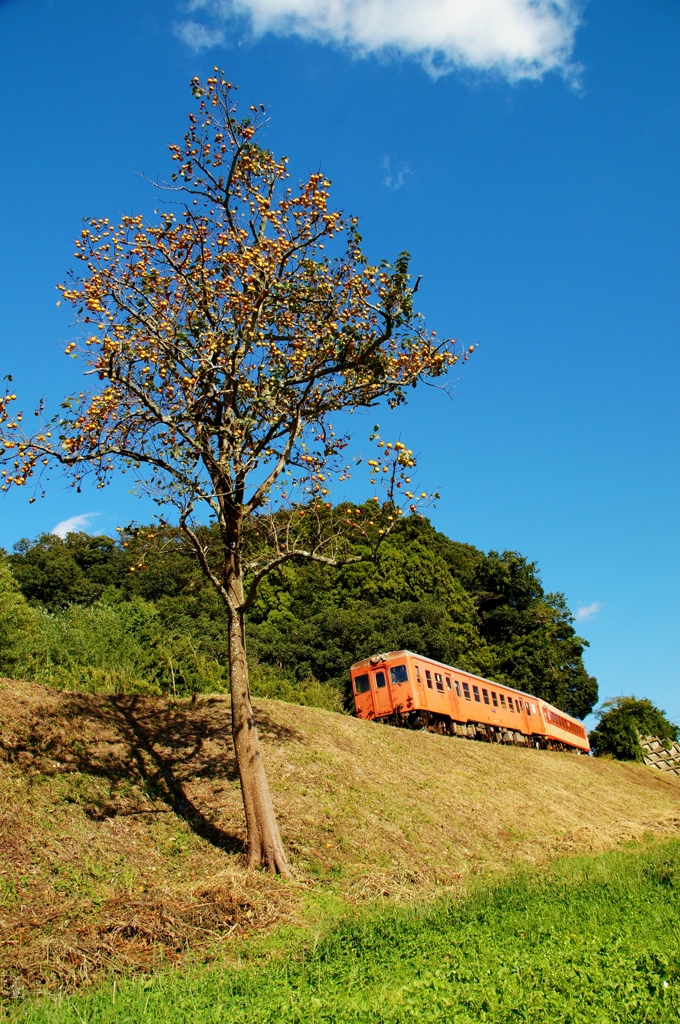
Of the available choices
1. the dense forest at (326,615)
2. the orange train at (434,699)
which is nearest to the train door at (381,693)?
the orange train at (434,699)

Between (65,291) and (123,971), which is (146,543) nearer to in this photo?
(65,291)

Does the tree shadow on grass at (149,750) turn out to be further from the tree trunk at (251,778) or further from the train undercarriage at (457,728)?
the train undercarriage at (457,728)

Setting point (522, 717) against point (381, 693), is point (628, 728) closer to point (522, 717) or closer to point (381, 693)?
point (522, 717)

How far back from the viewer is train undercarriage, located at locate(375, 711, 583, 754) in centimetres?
2206

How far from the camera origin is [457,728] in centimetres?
2366

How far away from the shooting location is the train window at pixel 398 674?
22062 mm

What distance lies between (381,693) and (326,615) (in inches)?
777

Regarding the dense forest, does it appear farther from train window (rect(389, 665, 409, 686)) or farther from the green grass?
the green grass

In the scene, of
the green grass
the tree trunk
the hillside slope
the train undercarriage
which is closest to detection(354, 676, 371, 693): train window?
the train undercarriage

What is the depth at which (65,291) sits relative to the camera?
1020cm

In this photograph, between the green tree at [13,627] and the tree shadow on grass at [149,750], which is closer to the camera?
the tree shadow on grass at [149,750]

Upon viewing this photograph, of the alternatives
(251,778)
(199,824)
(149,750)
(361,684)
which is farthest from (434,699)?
(251,778)

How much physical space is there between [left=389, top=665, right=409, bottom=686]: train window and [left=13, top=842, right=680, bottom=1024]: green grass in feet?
48.2

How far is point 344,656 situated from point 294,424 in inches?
1216
